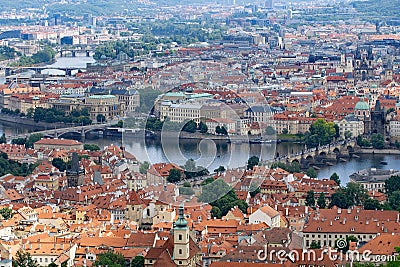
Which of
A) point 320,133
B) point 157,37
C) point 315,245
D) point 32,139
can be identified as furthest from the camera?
point 157,37

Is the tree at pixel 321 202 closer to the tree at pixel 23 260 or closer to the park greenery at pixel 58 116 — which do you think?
the tree at pixel 23 260

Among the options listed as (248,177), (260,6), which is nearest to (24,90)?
(248,177)

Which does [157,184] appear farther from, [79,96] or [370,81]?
[370,81]

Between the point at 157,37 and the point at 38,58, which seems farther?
the point at 157,37

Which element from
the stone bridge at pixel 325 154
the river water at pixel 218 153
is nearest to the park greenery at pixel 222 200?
the river water at pixel 218 153

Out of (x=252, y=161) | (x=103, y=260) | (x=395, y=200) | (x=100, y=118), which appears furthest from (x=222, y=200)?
(x=100, y=118)

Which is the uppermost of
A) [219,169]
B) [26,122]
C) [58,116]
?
[219,169]

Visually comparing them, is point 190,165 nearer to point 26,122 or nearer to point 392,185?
point 392,185
